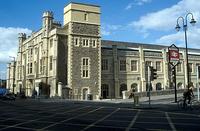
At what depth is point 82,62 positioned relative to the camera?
57.0 metres

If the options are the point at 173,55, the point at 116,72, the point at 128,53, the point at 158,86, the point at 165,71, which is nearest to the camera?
the point at 173,55

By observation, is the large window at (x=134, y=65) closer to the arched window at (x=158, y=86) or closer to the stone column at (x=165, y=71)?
the arched window at (x=158, y=86)

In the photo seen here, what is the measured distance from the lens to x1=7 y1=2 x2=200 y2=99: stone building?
56219 mm

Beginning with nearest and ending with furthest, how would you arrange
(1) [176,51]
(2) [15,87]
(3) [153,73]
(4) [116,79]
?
(3) [153,73]
(1) [176,51]
(4) [116,79]
(2) [15,87]

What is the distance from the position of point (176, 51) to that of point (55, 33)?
29.3 metres

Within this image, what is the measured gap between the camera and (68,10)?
57719mm

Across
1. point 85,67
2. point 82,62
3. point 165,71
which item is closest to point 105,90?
point 85,67

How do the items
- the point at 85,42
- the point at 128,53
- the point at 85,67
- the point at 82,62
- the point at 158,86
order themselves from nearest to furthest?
the point at 82,62
the point at 85,67
the point at 85,42
the point at 128,53
the point at 158,86

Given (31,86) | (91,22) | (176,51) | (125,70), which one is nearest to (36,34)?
(31,86)

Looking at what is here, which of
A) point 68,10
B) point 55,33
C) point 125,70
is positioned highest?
point 68,10

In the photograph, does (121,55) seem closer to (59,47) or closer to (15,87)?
(59,47)

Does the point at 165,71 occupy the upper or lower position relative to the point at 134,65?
lower

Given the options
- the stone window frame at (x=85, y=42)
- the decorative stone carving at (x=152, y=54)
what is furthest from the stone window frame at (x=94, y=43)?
the decorative stone carving at (x=152, y=54)

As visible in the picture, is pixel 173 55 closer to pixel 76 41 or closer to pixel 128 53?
pixel 76 41
